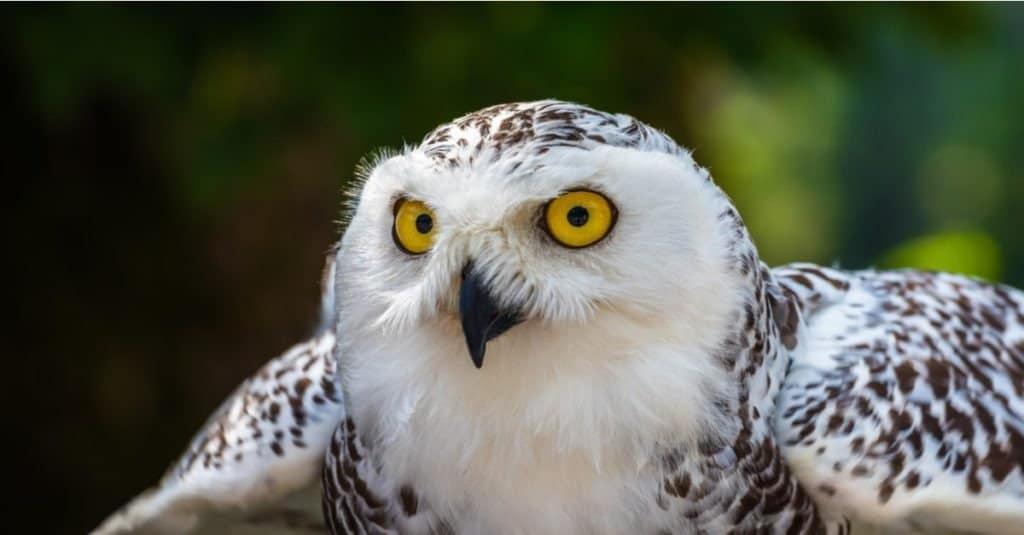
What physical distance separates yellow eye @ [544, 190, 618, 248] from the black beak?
0.16m

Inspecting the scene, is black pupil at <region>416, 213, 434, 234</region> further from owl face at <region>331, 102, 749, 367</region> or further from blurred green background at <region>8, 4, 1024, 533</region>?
blurred green background at <region>8, 4, 1024, 533</region>

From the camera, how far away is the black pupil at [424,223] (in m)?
2.35

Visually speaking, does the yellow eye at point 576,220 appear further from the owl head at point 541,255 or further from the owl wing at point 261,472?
the owl wing at point 261,472

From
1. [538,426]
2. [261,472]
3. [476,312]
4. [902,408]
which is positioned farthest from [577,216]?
[261,472]

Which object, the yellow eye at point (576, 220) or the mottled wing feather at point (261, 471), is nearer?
the yellow eye at point (576, 220)

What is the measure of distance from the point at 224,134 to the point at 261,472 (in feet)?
5.93

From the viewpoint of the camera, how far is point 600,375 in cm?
244

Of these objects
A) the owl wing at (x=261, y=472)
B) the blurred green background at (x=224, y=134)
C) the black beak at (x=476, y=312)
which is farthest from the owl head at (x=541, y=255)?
the blurred green background at (x=224, y=134)

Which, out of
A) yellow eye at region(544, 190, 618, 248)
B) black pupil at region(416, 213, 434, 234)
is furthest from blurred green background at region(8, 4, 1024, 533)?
yellow eye at region(544, 190, 618, 248)

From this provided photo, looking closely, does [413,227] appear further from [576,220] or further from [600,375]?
[600,375]

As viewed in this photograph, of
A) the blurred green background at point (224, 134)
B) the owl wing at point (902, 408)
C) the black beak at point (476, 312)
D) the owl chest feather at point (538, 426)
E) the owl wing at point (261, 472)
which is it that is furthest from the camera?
the blurred green background at point (224, 134)

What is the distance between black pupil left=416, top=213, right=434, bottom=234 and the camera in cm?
235

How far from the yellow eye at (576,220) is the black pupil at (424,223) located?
208mm

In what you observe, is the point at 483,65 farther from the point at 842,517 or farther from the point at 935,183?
the point at 935,183
